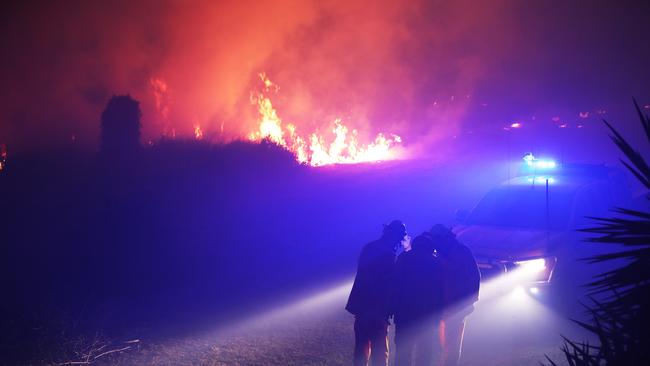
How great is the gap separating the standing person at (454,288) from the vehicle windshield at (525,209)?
3282 millimetres

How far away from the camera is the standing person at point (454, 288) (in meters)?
4.91

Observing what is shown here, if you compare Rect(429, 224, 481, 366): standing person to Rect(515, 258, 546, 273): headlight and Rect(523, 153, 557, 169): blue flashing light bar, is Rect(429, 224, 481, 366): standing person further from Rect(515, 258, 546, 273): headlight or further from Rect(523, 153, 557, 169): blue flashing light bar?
Rect(523, 153, 557, 169): blue flashing light bar

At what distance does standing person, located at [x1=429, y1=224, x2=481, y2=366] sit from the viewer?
491 centimetres

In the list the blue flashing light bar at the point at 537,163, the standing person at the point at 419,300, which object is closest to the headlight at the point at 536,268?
the standing person at the point at 419,300

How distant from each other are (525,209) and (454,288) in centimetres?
409

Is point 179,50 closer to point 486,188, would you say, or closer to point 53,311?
point 486,188

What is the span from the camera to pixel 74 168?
10.9 meters

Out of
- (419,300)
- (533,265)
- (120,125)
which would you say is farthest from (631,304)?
(120,125)

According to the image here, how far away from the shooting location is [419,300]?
15.7 ft

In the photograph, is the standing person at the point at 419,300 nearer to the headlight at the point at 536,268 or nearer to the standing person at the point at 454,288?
the standing person at the point at 454,288

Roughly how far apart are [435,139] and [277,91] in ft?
37.6

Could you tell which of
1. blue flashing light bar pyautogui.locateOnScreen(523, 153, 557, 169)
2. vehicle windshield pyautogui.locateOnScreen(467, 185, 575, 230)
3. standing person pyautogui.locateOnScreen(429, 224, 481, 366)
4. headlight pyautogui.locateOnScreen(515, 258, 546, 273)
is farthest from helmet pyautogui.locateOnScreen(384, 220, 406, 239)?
blue flashing light bar pyautogui.locateOnScreen(523, 153, 557, 169)

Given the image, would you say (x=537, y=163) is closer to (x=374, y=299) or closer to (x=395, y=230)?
(x=395, y=230)

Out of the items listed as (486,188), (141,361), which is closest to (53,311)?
(141,361)
